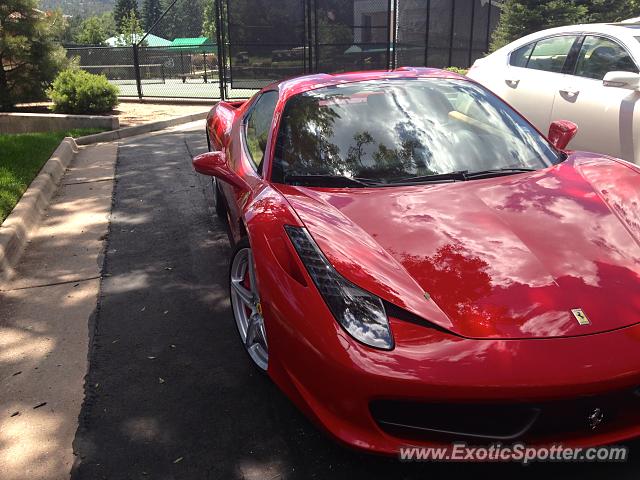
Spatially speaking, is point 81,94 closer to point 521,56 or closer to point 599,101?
point 521,56

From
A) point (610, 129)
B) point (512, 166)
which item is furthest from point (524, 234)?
point (610, 129)

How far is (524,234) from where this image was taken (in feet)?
7.41

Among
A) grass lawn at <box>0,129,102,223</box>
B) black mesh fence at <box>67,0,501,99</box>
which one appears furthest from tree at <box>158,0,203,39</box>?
grass lawn at <box>0,129,102,223</box>

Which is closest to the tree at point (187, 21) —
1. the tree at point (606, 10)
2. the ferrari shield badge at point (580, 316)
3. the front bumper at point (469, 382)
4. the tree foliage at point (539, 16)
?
the tree foliage at point (539, 16)

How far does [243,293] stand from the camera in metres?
2.84

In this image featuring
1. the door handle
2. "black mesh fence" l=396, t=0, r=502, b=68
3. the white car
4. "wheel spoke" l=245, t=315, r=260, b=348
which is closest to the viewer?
"wheel spoke" l=245, t=315, r=260, b=348

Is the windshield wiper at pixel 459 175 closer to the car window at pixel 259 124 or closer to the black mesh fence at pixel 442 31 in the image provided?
the car window at pixel 259 124

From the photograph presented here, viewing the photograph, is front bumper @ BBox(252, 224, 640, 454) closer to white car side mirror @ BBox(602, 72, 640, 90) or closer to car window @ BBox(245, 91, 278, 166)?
car window @ BBox(245, 91, 278, 166)

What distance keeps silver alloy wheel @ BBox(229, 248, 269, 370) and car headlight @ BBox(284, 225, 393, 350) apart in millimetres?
495

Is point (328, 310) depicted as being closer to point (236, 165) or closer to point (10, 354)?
point (236, 165)

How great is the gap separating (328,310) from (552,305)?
0.77 meters

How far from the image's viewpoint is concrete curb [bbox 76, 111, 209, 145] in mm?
9628

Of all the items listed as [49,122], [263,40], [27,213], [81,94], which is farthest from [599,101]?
[263,40]

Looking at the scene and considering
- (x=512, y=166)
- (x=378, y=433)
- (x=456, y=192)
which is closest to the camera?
(x=378, y=433)
